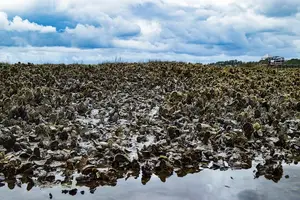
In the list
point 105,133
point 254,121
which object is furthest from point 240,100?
point 105,133

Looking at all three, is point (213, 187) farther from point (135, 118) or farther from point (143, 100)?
point (143, 100)

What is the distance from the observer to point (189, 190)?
7543 millimetres

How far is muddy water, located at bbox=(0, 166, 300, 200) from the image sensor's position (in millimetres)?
7172

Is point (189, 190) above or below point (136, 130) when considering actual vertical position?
below

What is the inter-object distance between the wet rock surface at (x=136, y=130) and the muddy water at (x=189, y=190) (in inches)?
10.2

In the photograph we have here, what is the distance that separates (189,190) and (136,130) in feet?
11.6

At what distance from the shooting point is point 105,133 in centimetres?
1066

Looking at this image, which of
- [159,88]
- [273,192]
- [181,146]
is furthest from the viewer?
[159,88]

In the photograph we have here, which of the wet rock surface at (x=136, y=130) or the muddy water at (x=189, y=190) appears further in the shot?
the wet rock surface at (x=136, y=130)

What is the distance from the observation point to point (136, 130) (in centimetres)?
1087

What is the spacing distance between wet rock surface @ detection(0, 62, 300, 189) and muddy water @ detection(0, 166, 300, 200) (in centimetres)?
26

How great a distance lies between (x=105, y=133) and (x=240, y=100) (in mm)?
5324

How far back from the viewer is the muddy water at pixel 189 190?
7.17 m

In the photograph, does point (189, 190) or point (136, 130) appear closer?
point (189, 190)
